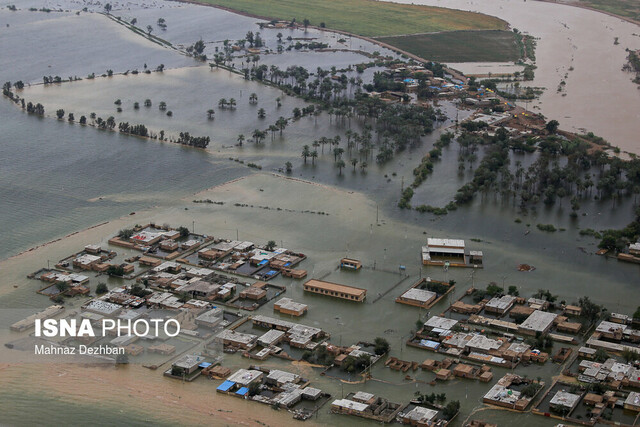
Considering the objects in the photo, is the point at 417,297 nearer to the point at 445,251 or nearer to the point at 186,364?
the point at 445,251

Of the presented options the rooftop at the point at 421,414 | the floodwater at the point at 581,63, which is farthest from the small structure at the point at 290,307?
the floodwater at the point at 581,63

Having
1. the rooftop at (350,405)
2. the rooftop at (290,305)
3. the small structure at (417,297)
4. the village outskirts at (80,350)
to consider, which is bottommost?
the village outskirts at (80,350)

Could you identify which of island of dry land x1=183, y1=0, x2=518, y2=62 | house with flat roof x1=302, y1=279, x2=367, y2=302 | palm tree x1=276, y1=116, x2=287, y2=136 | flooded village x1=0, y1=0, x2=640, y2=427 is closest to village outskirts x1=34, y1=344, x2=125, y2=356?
flooded village x1=0, y1=0, x2=640, y2=427

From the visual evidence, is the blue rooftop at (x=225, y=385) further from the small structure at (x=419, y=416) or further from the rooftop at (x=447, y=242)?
the rooftop at (x=447, y=242)

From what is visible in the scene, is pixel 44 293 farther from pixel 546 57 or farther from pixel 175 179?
pixel 546 57

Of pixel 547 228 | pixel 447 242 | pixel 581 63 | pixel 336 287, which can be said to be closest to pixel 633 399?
pixel 336 287

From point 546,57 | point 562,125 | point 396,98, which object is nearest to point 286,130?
point 396,98

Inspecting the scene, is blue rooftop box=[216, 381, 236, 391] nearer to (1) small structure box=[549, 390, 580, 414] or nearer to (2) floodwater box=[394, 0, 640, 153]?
(1) small structure box=[549, 390, 580, 414]

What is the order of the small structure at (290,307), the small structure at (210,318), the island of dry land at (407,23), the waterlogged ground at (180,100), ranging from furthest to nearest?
the island of dry land at (407,23) < the waterlogged ground at (180,100) < the small structure at (290,307) < the small structure at (210,318)
